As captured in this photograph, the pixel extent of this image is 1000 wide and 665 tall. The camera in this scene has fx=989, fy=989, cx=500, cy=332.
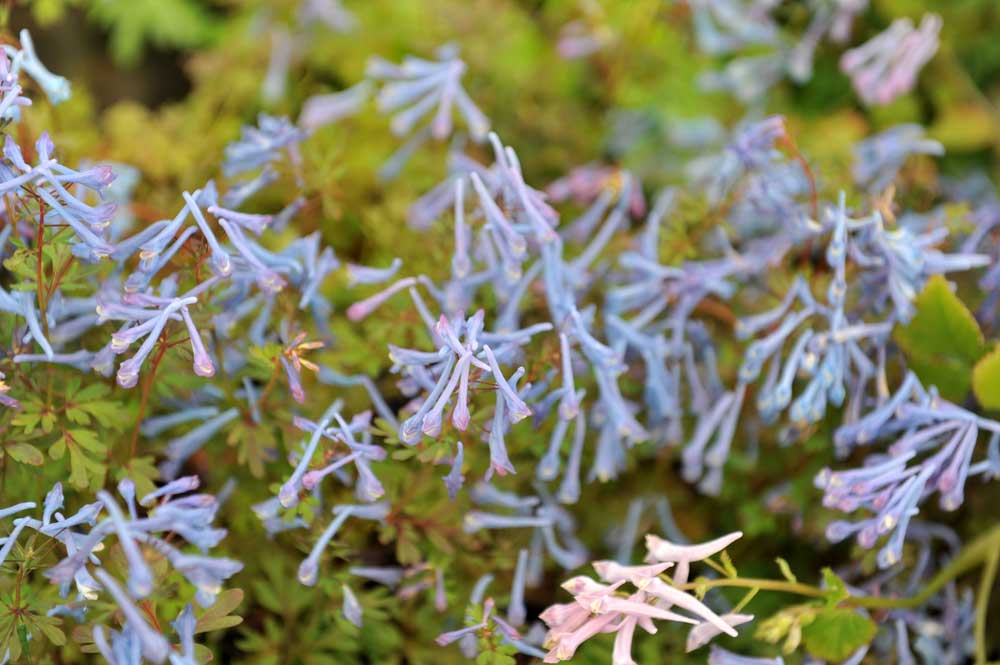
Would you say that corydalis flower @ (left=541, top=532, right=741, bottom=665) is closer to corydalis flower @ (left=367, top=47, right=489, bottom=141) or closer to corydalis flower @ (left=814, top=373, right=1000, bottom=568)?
corydalis flower @ (left=814, top=373, right=1000, bottom=568)

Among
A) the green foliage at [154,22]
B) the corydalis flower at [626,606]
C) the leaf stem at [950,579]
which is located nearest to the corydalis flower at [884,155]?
the leaf stem at [950,579]

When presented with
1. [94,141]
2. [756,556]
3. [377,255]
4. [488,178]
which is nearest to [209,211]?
[488,178]

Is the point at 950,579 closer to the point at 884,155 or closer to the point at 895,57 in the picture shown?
the point at 884,155

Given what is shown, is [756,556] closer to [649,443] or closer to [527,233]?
[649,443]

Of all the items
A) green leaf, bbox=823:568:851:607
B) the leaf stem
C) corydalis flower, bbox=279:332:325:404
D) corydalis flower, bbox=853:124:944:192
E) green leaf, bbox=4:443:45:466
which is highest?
corydalis flower, bbox=279:332:325:404

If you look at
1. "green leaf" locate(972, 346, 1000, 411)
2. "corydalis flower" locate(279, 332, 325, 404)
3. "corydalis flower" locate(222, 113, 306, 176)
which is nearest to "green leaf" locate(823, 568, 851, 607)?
"green leaf" locate(972, 346, 1000, 411)

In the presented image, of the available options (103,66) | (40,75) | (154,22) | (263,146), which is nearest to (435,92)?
(263,146)
